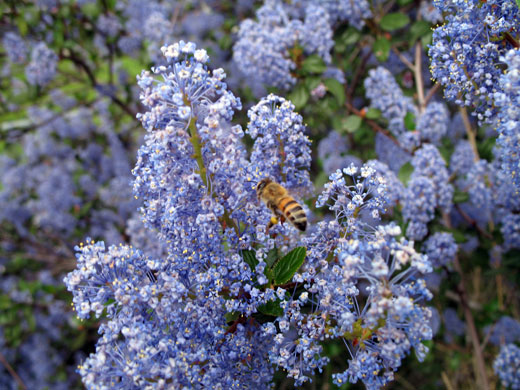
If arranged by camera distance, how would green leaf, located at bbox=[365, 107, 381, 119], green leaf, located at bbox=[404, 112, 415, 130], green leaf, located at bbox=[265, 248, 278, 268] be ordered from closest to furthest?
green leaf, located at bbox=[265, 248, 278, 268] → green leaf, located at bbox=[404, 112, 415, 130] → green leaf, located at bbox=[365, 107, 381, 119]

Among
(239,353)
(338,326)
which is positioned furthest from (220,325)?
(338,326)

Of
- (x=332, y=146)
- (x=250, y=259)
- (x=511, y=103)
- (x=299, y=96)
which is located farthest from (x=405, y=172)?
(x=250, y=259)

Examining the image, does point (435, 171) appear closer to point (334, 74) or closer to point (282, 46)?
point (334, 74)

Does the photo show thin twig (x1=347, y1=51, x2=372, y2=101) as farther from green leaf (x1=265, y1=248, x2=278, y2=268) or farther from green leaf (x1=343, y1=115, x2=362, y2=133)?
green leaf (x1=265, y1=248, x2=278, y2=268)

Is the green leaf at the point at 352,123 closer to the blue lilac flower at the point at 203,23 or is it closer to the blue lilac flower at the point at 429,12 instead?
the blue lilac flower at the point at 429,12

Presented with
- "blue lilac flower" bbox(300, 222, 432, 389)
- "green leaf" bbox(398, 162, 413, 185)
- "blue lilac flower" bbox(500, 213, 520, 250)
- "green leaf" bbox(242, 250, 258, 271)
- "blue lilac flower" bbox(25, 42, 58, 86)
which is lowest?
"blue lilac flower" bbox(300, 222, 432, 389)

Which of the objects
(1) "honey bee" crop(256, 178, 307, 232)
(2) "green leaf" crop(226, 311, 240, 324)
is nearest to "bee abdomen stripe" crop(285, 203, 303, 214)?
(1) "honey bee" crop(256, 178, 307, 232)

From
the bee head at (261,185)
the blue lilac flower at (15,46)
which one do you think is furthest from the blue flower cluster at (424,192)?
the blue lilac flower at (15,46)
